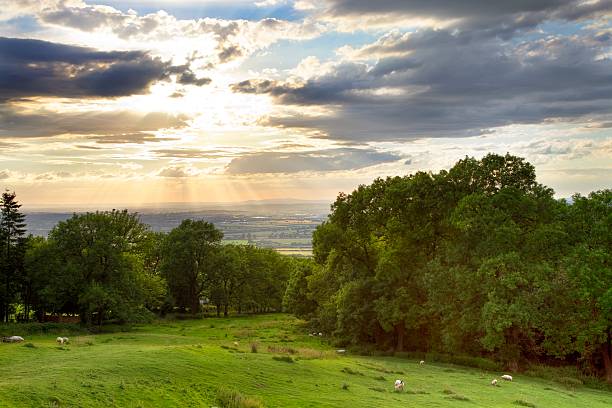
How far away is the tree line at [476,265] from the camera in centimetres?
4069

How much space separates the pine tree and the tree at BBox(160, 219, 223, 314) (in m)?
34.7

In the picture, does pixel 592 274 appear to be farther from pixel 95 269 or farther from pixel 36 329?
pixel 95 269

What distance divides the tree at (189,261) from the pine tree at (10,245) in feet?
114

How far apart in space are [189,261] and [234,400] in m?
81.9

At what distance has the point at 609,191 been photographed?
150 feet

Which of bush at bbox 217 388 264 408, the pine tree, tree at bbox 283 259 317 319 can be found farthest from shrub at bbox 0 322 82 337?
bush at bbox 217 388 264 408

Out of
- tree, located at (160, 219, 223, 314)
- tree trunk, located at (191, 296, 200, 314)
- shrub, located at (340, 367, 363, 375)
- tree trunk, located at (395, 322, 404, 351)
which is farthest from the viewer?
tree trunk, located at (191, 296, 200, 314)

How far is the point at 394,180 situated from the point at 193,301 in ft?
205

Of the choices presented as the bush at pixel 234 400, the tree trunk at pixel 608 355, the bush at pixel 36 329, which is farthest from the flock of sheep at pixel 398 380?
the bush at pixel 36 329

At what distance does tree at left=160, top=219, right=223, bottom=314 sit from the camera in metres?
100

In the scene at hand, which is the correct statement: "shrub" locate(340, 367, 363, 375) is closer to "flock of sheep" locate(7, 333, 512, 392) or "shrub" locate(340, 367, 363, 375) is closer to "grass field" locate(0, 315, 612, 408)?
"grass field" locate(0, 315, 612, 408)

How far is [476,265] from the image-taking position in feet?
150

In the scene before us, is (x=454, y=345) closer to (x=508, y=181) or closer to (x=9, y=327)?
(x=508, y=181)

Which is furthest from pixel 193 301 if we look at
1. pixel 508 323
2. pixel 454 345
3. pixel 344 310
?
pixel 508 323
